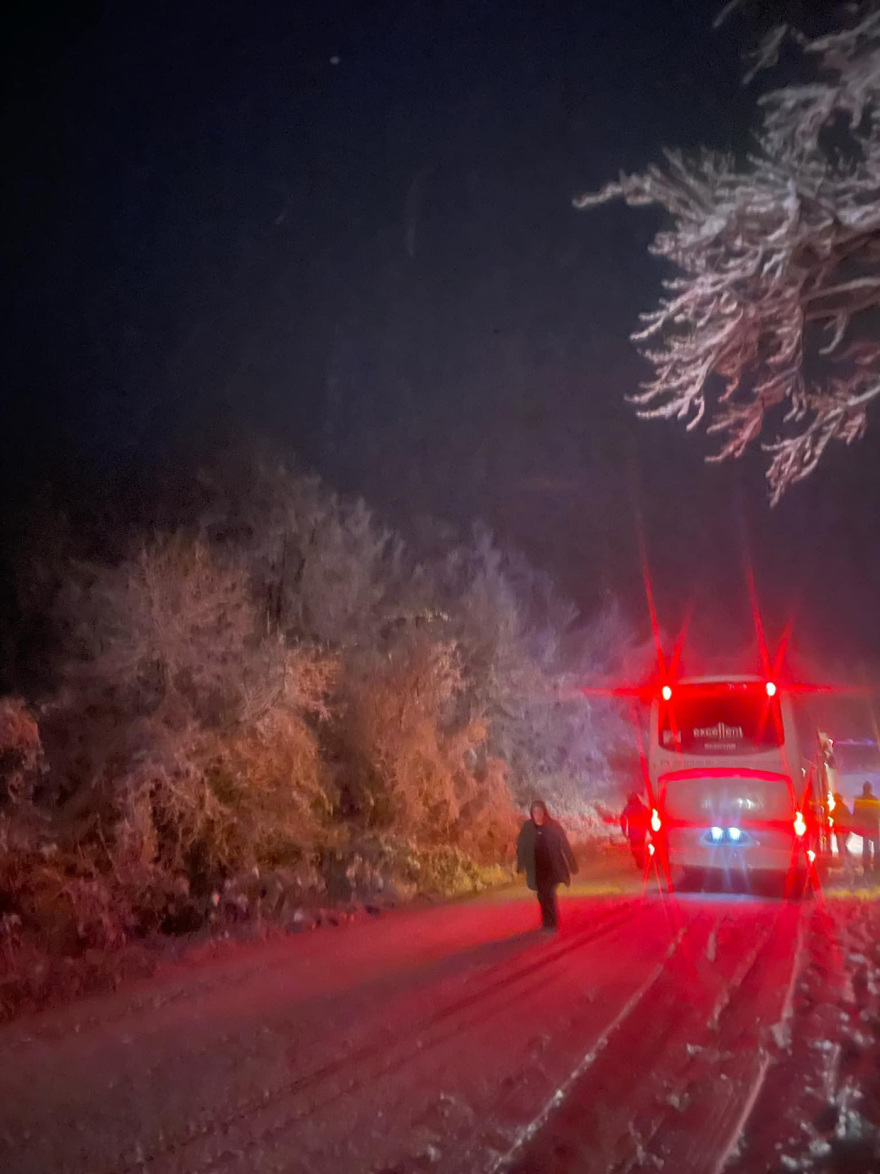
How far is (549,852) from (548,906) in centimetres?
61

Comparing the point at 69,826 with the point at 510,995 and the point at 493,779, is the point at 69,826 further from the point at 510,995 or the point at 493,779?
the point at 493,779

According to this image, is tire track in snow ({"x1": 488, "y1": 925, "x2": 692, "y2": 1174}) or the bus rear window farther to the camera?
the bus rear window

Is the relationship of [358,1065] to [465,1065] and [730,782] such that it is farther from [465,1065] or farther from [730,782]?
[730,782]

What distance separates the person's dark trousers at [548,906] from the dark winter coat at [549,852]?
0.09 meters

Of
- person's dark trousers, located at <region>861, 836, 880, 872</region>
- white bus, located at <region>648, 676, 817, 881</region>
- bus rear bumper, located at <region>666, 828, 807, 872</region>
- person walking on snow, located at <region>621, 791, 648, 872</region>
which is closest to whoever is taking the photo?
bus rear bumper, located at <region>666, 828, 807, 872</region>

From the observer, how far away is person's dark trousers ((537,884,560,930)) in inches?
477

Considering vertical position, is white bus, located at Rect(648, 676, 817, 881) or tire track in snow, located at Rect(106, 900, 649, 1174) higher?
white bus, located at Rect(648, 676, 817, 881)

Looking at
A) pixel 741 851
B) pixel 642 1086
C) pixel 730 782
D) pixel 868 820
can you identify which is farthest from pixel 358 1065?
pixel 868 820

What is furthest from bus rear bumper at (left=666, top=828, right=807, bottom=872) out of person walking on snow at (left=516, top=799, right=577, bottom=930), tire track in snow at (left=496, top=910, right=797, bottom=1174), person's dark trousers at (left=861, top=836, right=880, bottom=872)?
person's dark trousers at (left=861, top=836, right=880, bottom=872)

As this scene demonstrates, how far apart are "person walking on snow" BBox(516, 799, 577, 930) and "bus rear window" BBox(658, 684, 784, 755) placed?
4.29 metres

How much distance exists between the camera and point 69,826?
13.4 metres

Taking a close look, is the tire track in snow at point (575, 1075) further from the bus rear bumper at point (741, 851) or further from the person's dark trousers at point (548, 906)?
the bus rear bumper at point (741, 851)

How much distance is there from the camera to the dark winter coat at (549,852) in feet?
40.0

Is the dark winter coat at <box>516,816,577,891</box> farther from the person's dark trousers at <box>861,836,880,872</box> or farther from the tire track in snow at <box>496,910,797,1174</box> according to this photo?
the person's dark trousers at <box>861,836,880,872</box>
